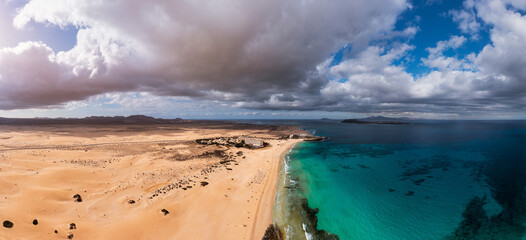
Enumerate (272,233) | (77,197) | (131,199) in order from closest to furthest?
1. (272,233)
2. (77,197)
3. (131,199)

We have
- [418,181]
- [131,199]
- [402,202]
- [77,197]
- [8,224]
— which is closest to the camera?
[8,224]

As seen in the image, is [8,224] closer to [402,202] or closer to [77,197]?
[77,197]

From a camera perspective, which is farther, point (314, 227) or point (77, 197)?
point (77, 197)

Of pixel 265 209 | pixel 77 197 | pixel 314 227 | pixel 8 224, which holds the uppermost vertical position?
pixel 8 224

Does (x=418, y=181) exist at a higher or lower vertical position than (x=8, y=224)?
lower

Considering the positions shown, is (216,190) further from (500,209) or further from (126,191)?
(500,209)

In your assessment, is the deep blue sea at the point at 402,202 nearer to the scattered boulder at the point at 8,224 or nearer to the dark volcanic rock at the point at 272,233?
the dark volcanic rock at the point at 272,233

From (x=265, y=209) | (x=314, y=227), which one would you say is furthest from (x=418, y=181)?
(x=265, y=209)

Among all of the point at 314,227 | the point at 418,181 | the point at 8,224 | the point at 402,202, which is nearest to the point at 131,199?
the point at 8,224

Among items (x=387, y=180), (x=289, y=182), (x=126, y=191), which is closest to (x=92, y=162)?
(x=126, y=191)
